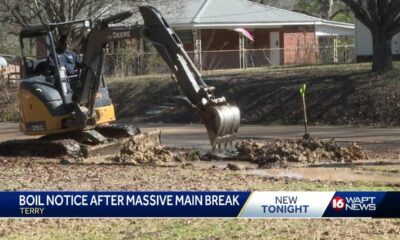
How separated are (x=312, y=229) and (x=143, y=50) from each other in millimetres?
36614

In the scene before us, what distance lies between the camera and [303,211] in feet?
18.8

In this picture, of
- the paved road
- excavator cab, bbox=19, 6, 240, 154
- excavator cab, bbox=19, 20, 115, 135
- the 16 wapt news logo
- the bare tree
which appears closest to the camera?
the 16 wapt news logo

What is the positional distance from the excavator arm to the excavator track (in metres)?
0.68

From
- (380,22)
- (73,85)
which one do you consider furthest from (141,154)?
(380,22)

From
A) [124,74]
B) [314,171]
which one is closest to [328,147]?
[314,171]

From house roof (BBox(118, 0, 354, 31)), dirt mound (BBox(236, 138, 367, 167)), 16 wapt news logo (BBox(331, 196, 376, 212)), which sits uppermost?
house roof (BBox(118, 0, 354, 31))

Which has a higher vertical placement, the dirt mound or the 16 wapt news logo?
the 16 wapt news logo

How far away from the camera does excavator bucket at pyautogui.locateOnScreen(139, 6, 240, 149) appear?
48.6ft

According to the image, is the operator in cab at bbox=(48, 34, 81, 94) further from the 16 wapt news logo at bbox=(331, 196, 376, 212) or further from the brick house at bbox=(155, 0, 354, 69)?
the brick house at bbox=(155, 0, 354, 69)

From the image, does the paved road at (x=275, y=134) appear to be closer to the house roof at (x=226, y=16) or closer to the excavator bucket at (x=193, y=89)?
the excavator bucket at (x=193, y=89)

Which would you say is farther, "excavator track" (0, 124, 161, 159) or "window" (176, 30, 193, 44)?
"window" (176, 30, 193, 44)

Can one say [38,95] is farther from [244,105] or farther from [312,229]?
[244,105]

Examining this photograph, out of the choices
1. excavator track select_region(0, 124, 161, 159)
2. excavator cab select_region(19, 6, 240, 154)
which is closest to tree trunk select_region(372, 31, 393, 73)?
excavator track select_region(0, 124, 161, 159)

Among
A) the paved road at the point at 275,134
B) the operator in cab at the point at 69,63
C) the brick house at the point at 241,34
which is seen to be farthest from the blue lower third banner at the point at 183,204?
the brick house at the point at 241,34
